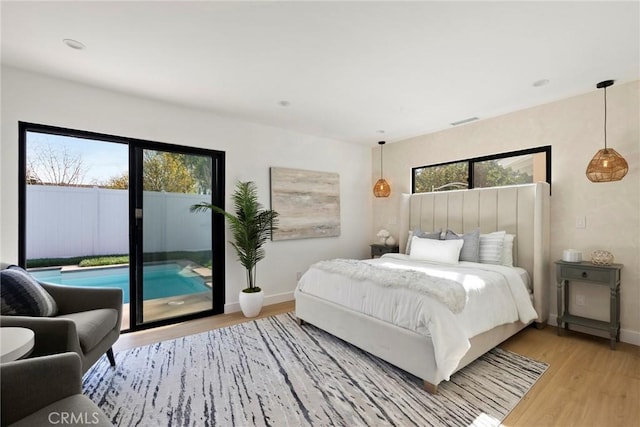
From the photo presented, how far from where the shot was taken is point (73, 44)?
2129 mm

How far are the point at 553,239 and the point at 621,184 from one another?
80 cm

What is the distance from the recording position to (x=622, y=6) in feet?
5.70

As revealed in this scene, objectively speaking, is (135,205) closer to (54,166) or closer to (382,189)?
(54,166)

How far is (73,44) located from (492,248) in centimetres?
437

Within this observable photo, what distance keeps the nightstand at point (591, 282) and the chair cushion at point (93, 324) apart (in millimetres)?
4138

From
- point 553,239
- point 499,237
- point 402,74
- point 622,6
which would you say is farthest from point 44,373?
point 553,239

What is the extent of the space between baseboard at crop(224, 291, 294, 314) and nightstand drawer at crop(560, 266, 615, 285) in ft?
10.9

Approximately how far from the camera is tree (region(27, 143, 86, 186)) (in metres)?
2.78

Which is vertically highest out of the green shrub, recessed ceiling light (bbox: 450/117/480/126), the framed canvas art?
recessed ceiling light (bbox: 450/117/480/126)

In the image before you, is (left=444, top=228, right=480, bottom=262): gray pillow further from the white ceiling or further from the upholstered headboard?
the white ceiling

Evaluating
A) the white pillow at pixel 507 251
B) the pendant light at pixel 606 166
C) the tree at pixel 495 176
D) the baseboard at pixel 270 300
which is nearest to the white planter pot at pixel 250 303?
the baseboard at pixel 270 300

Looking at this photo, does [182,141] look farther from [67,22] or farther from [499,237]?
[499,237]

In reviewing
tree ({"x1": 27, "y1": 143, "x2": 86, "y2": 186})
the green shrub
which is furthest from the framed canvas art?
tree ({"x1": 27, "y1": 143, "x2": 86, "y2": 186})

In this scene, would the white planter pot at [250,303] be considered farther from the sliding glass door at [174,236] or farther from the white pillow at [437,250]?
the white pillow at [437,250]
